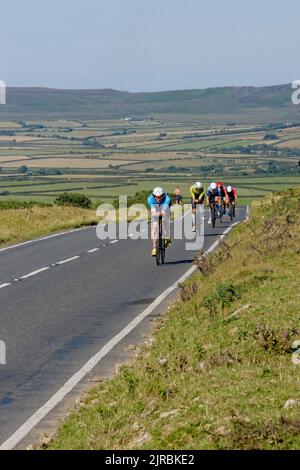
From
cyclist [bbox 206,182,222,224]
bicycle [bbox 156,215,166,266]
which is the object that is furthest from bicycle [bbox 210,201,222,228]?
bicycle [bbox 156,215,166,266]

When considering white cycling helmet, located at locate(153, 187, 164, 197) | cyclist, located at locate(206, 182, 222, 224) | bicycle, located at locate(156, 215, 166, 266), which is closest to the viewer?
white cycling helmet, located at locate(153, 187, 164, 197)

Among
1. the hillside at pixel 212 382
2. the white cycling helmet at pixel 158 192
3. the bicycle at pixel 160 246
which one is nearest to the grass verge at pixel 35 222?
the bicycle at pixel 160 246

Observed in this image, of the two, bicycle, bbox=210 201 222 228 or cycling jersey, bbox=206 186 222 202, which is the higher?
cycling jersey, bbox=206 186 222 202

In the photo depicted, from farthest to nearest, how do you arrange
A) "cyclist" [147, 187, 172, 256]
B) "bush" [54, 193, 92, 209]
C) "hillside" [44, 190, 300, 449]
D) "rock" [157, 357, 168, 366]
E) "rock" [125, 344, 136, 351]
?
"bush" [54, 193, 92, 209] → "cyclist" [147, 187, 172, 256] → "rock" [125, 344, 136, 351] → "rock" [157, 357, 168, 366] → "hillside" [44, 190, 300, 449]

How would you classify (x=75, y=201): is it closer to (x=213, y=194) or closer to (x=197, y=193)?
(x=213, y=194)

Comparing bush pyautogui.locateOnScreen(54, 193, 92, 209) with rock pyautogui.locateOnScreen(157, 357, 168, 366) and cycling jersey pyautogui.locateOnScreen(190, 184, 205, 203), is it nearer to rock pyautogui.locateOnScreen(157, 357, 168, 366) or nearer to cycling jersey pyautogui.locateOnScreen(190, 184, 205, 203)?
cycling jersey pyautogui.locateOnScreen(190, 184, 205, 203)

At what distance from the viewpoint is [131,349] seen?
46.3 ft

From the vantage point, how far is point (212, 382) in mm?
10016

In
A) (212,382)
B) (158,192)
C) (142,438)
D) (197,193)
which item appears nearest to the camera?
(142,438)

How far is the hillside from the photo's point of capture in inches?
319

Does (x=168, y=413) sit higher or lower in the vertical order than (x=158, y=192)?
lower

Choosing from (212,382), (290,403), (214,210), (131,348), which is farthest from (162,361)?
(214,210)

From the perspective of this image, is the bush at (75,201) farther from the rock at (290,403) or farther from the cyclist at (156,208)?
the rock at (290,403)
